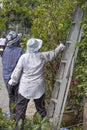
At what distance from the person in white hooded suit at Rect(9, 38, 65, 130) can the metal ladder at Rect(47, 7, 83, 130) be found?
17 cm

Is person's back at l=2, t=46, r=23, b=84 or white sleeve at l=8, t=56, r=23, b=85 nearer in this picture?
white sleeve at l=8, t=56, r=23, b=85

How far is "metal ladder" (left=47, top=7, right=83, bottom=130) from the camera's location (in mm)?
5938

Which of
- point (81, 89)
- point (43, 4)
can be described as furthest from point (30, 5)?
point (81, 89)

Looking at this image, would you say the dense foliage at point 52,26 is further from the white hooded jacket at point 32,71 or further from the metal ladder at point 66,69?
the white hooded jacket at point 32,71

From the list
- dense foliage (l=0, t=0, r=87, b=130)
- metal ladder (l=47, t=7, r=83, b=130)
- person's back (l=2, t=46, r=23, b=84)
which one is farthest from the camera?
person's back (l=2, t=46, r=23, b=84)

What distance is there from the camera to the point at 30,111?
25.8 feet

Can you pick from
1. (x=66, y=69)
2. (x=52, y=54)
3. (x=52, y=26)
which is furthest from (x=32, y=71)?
(x=52, y=26)

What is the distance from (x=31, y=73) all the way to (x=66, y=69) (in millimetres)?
584

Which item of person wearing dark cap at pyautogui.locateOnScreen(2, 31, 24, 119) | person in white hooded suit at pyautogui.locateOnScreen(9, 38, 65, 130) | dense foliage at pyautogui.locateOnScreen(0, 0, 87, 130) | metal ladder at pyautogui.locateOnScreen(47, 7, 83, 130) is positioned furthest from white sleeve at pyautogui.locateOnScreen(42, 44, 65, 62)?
person wearing dark cap at pyautogui.locateOnScreen(2, 31, 24, 119)

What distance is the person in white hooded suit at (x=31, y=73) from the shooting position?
Result: 5977mm

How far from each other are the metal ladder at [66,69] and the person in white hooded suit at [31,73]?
17cm

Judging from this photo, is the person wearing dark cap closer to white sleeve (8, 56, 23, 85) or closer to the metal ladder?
white sleeve (8, 56, 23, 85)

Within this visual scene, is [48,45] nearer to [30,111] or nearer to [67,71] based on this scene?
[67,71]

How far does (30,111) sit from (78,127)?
70.1 inches
